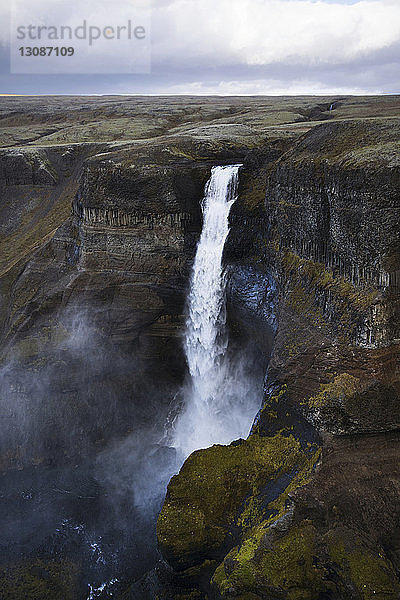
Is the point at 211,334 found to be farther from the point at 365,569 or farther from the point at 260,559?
the point at 365,569

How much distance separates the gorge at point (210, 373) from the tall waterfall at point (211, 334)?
0.40 feet

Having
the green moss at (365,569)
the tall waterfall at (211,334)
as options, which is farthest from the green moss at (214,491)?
the tall waterfall at (211,334)

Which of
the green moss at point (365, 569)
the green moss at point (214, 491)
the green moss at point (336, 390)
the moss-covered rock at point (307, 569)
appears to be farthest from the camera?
the green moss at point (336, 390)

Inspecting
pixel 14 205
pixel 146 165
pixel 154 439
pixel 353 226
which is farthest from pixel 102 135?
pixel 353 226

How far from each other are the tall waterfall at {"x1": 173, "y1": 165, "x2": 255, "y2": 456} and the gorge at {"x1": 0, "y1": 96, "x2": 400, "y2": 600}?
122mm

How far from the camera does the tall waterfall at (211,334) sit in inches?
1145

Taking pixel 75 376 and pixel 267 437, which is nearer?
pixel 267 437

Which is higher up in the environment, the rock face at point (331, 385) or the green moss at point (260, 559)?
the rock face at point (331, 385)

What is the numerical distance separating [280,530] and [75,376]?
64.1 feet

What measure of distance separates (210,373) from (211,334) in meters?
2.33

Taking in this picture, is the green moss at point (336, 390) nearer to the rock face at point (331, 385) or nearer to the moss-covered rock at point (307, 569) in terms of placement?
the rock face at point (331, 385)

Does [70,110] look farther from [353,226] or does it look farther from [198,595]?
[198,595]

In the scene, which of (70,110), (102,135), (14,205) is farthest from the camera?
(70,110)

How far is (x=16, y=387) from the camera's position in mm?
31703
